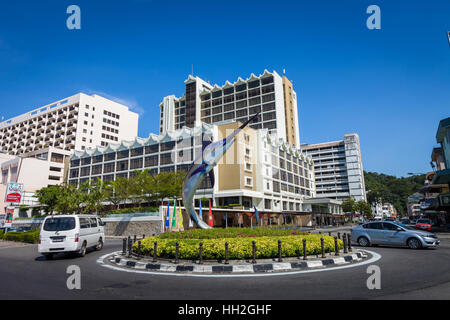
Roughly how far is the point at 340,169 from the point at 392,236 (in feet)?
317

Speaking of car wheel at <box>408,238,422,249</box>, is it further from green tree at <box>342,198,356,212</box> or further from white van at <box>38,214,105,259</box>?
green tree at <box>342,198,356,212</box>

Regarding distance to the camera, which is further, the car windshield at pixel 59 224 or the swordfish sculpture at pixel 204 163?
the swordfish sculpture at pixel 204 163

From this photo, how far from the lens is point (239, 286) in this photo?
6.68 meters

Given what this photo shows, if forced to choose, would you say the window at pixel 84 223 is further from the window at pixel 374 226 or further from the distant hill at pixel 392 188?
the distant hill at pixel 392 188

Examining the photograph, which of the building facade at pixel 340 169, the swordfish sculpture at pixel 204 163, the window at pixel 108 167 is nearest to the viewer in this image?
the swordfish sculpture at pixel 204 163

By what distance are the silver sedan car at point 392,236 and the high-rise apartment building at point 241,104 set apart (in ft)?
175

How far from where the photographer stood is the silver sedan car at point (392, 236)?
14.1 m

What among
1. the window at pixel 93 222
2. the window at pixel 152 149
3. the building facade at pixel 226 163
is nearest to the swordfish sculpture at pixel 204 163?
the window at pixel 93 222

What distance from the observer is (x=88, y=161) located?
64.4 meters

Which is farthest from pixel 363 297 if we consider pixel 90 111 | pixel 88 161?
pixel 90 111

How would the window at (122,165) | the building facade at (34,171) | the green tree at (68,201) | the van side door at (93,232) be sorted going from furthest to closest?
the building facade at (34,171), the window at (122,165), the green tree at (68,201), the van side door at (93,232)

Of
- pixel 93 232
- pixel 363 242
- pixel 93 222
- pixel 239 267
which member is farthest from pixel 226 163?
pixel 239 267
